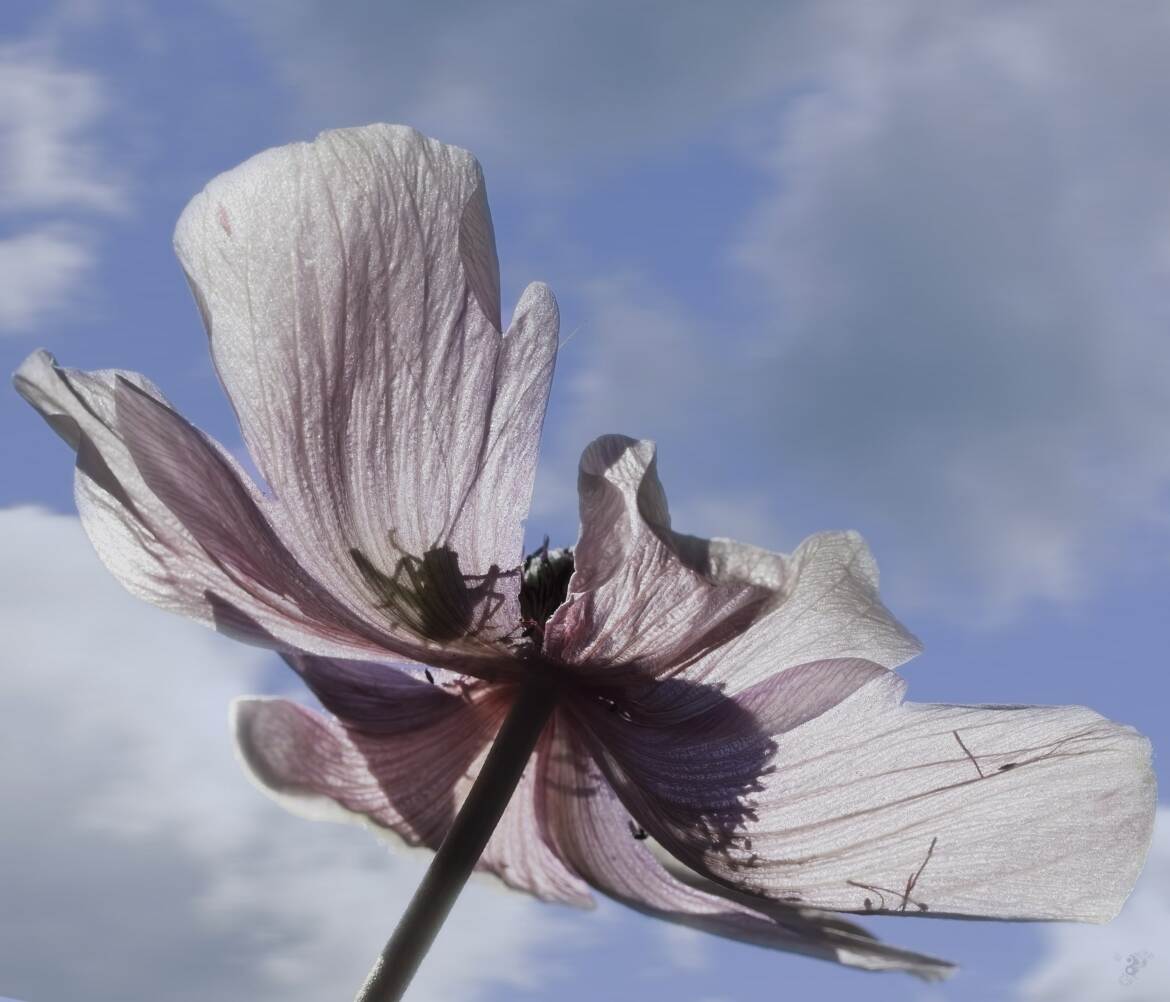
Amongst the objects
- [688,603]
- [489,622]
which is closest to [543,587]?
[489,622]

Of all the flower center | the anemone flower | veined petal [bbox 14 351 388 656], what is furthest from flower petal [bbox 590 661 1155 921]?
veined petal [bbox 14 351 388 656]

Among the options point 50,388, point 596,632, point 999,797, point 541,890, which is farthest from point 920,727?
point 50,388

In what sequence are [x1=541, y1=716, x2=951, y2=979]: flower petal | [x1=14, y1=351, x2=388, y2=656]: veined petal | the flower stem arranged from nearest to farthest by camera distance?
1. the flower stem
2. [x1=14, y1=351, x2=388, y2=656]: veined petal
3. [x1=541, y1=716, x2=951, y2=979]: flower petal

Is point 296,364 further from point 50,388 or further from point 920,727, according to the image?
point 920,727

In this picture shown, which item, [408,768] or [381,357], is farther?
[408,768]

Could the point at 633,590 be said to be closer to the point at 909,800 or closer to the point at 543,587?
the point at 543,587

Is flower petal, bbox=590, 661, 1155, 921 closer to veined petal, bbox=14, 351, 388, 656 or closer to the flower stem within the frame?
the flower stem

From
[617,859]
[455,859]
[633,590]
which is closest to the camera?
[455,859]

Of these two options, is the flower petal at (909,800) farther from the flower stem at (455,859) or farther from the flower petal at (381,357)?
the flower petal at (381,357)
